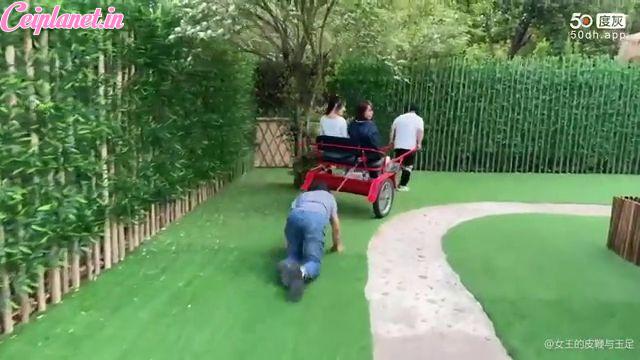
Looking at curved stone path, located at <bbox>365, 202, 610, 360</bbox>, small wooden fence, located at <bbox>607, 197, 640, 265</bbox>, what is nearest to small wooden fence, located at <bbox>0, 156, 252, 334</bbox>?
curved stone path, located at <bbox>365, 202, 610, 360</bbox>

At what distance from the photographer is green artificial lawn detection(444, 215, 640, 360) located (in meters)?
3.93

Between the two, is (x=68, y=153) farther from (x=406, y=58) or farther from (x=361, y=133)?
(x=406, y=58)

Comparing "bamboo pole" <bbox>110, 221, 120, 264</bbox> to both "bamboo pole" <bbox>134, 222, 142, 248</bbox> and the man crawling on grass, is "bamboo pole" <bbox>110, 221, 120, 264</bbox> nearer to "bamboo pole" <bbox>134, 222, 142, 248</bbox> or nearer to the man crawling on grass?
"bamboo pole" <bbox>134, 222, 142, 248</bbox>

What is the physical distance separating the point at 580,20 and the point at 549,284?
50.9ft

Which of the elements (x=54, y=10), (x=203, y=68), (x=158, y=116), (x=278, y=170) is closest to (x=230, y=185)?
(x=278, y=170)

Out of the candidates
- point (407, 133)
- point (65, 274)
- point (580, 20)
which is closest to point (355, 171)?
point (407, 133)

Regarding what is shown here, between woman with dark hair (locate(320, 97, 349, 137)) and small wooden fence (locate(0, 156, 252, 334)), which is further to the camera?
woman with dark hair (locate(320, 97, 349, 137))

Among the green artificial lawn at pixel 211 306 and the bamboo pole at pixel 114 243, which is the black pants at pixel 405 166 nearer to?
the green artificial lawn at pixel 211 306

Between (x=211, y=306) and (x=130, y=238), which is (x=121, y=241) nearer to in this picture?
(x=130, y=238)

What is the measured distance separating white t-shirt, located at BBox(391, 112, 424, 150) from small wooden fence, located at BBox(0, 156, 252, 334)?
390 centimetres

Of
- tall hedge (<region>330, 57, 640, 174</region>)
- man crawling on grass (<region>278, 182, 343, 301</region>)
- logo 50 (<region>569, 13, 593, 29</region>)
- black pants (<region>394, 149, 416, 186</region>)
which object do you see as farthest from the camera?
logo 50 (<region>569, 13, 593, 29</region>)

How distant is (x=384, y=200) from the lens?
7.64 metres

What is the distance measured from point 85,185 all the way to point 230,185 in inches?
218

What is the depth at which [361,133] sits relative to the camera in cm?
764
